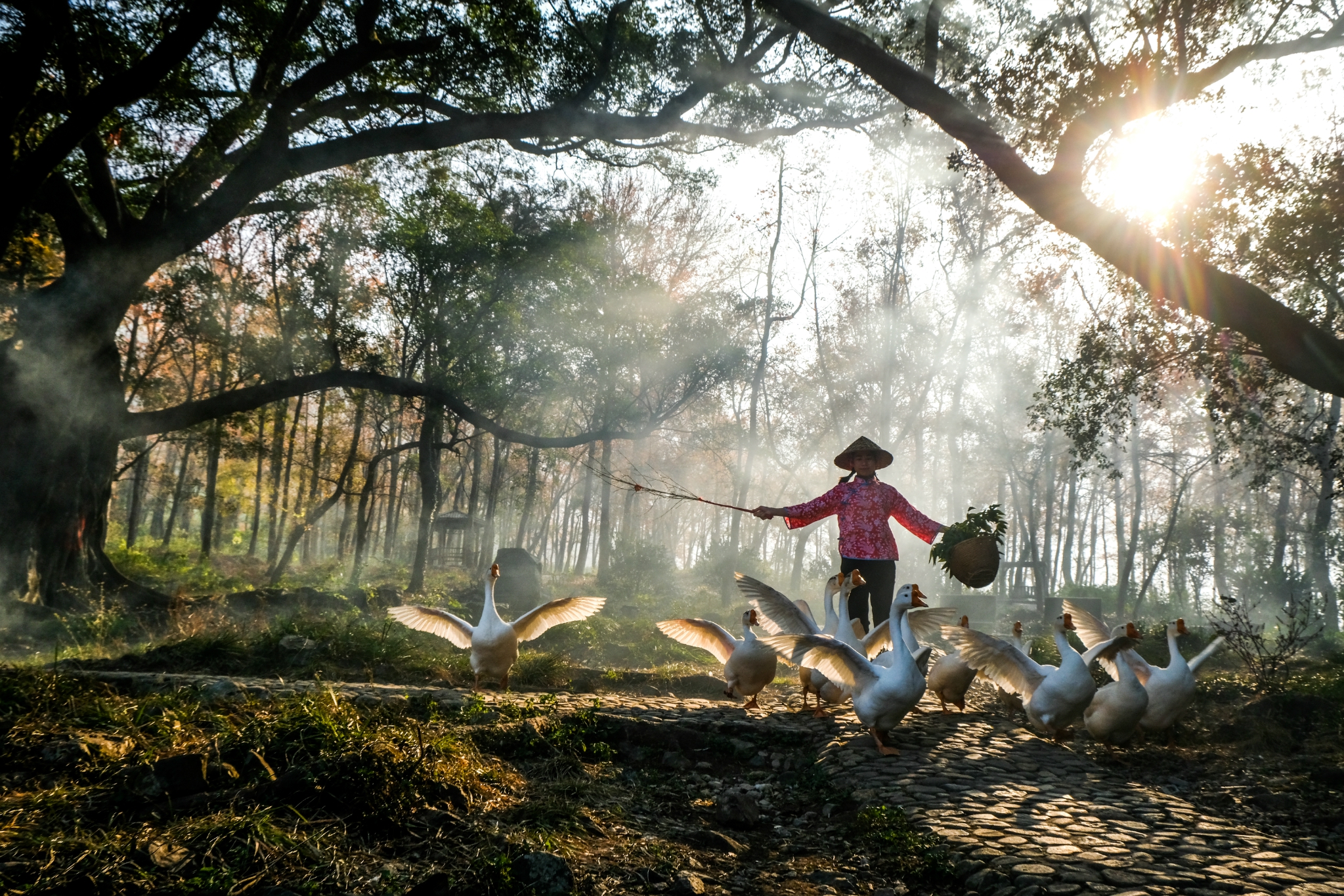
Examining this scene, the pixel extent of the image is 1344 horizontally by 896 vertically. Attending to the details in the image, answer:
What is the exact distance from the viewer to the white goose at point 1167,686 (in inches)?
223

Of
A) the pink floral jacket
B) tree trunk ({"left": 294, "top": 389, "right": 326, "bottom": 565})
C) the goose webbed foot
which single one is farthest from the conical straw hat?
tree trunk ({"left": 294, "top": 389, "right": 326, "bottom": 565})

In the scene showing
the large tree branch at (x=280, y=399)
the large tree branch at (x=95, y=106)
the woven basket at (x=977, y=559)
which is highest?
the large tree branch at (x=95, y=106)

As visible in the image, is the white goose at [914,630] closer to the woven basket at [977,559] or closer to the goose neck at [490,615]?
the woven basket at [977,559]

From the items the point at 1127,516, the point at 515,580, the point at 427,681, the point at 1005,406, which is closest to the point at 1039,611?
the point at 1005,406

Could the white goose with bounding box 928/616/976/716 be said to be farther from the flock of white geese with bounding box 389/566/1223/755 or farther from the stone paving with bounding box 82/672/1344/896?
the stone paving with bounding box 82/672/1344/896

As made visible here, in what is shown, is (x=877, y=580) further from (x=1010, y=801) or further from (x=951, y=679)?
(x=1010, y=801)

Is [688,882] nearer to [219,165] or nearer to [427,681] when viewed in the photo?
[427,681]

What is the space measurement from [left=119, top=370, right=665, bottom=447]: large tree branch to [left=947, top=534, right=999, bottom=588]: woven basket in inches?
321

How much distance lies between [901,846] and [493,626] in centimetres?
405

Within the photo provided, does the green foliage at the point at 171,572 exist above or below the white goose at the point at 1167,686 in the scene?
below

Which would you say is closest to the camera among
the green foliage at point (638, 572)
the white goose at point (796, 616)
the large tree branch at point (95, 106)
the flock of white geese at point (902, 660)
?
the flock of white geese at point (902, 660)

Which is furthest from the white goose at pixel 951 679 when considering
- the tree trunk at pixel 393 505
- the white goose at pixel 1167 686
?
the tree trunk at pixel 393 505

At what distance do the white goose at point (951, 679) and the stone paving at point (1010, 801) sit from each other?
232 millimetres

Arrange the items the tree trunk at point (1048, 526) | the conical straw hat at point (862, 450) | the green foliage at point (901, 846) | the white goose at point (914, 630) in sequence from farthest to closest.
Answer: the tree trunk at point (1048, 526)
the conical straw hat at point (862, 450)
the white goose at point (914, 630)
the green foliage at point (901, 846)
